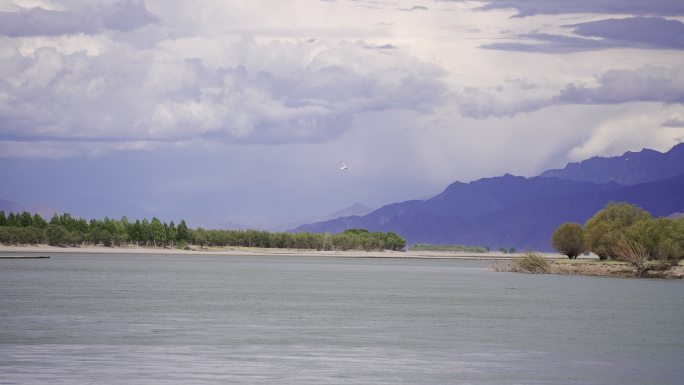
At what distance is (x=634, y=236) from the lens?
16238 cm

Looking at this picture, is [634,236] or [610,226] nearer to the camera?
[634,236]

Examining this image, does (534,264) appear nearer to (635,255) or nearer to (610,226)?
(610,226)

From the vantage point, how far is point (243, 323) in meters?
71.7

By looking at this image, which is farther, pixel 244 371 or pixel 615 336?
pixel 615 336

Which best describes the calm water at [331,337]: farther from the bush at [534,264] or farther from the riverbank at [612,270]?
the bush at [534,264]

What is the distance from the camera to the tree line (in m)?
155

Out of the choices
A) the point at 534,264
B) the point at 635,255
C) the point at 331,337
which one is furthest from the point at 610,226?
the point at 331,337

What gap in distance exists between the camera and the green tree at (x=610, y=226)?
17900 cm

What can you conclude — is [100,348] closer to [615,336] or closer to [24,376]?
[24,376]

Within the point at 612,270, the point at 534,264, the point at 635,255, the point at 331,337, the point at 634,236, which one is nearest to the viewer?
the point at 331,337

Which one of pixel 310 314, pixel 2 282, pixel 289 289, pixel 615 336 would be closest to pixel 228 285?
pixel 289 289

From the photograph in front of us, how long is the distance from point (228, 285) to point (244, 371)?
278ft

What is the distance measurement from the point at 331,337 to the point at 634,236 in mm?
110584

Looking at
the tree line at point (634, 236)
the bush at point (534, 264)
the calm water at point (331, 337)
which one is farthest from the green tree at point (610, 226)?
the calm water at point (331, 337)
